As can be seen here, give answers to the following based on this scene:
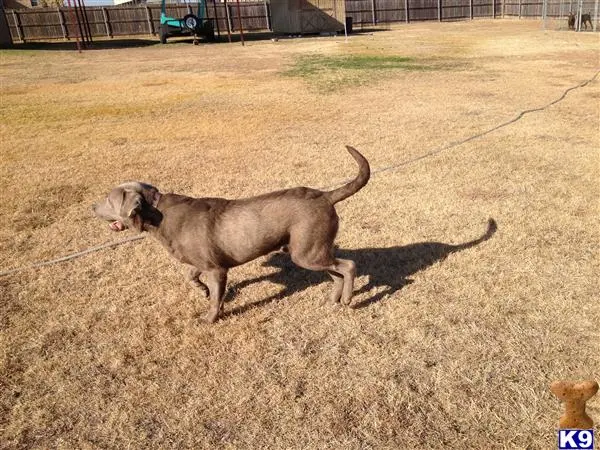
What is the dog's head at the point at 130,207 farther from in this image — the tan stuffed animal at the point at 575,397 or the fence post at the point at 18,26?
the fence post at the point at 18,26

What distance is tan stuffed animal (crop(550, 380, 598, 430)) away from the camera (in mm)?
2018

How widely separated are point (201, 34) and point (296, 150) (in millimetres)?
25685

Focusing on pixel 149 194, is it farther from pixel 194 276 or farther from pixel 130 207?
pixel 194 276

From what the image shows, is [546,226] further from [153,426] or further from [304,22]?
[304,22]

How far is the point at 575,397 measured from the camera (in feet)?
6.73

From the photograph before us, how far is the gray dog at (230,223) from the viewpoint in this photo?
12.6 feet

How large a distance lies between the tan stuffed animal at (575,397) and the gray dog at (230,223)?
2148 millimetres

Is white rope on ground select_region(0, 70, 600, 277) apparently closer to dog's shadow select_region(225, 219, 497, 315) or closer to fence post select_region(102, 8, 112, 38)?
dog's shadow select_region(225, 219, 497, 315)

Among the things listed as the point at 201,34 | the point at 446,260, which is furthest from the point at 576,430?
the point at 201,34

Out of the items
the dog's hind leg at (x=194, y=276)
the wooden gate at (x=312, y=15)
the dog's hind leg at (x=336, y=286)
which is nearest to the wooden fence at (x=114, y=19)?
the wooden gate at (x=312, y=15)

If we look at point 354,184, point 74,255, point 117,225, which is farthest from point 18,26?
point 354,184

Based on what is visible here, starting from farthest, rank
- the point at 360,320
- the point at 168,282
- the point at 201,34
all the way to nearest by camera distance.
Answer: the point at 201,34 → the point at 168,282 → the point at 360,320

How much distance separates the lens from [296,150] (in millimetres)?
8852

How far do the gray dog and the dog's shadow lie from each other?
684 mm
